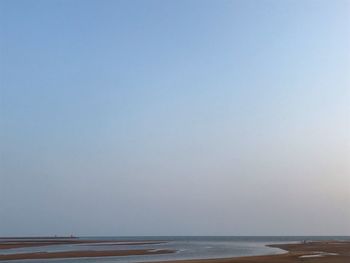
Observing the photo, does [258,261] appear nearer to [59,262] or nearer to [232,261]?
[232,261]

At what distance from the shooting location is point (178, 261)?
3659 cm

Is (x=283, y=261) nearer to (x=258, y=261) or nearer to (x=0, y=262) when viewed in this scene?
(x=258, y=261)

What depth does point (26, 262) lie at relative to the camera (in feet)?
122

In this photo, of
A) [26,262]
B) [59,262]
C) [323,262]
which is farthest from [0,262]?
[323,262]

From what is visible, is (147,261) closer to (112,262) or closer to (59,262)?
(112,262)

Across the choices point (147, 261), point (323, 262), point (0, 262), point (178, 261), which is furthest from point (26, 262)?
point (323, 262)

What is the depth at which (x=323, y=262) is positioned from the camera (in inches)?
1405

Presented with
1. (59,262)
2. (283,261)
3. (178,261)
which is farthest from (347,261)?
(59,262)

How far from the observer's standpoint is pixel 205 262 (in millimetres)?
35875

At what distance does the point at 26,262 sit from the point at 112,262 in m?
6.63

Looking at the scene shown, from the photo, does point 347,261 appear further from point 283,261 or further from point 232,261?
point 232,261

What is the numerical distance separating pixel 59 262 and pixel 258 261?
1517 cm

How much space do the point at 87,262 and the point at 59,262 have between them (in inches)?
90.6

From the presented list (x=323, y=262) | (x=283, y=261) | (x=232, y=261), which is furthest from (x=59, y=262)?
(x=323, y=262)
